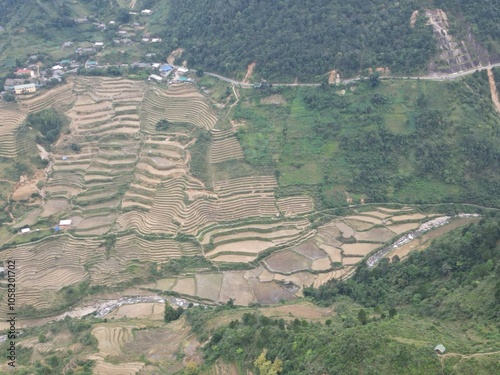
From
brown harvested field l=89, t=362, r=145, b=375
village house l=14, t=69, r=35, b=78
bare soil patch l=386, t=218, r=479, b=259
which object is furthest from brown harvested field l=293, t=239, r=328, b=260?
village house l=14, t=69, r=35, b=78

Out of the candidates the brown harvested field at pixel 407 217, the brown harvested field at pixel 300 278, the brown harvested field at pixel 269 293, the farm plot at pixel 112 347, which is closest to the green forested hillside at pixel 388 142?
the brown harvested field at pixel 407 217

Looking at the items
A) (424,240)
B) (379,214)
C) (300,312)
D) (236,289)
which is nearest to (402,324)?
(300,312)

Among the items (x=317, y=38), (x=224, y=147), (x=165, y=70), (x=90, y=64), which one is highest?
(x=317, y=38)

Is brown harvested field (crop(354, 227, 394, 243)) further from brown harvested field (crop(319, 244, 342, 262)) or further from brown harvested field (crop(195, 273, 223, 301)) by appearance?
brown harvested field (crop(195, 273, 223, 301))

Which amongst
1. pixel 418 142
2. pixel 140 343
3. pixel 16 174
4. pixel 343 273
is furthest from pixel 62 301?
pixel 418 142

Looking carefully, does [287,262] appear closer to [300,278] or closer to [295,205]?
[300,278]
